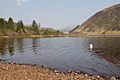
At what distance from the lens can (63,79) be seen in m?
24.6

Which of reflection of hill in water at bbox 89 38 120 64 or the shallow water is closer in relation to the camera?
the shallow water

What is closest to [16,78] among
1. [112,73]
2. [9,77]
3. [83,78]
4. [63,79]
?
[9,77]

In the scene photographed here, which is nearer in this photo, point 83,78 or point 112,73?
point 83,78

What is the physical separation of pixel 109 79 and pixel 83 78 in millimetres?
3184

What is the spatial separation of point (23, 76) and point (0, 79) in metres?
3.00

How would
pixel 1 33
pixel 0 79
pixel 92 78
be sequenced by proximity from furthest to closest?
pixel 1 33 → pixel 92 78 → pixel 0 79

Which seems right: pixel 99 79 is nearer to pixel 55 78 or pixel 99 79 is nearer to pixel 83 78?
pixel 83 78

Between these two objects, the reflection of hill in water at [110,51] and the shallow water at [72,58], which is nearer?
the shallow water at [72,58]

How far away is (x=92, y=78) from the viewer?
25.4 m

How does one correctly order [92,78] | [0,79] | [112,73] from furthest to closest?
[112,73] → [92,78] → [0,79]

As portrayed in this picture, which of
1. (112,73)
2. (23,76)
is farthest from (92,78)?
(23,76)

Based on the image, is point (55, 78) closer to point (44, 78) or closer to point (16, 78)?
point (44, 78)

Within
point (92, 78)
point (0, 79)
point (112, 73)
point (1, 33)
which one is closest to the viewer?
point (0, 79)

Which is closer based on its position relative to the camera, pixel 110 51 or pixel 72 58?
pixel 72 58
